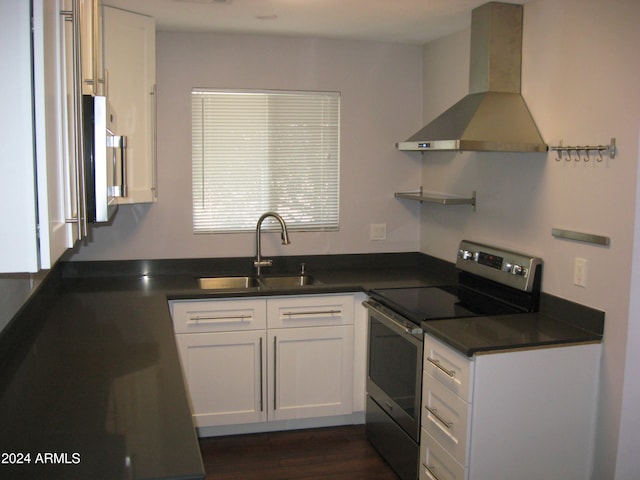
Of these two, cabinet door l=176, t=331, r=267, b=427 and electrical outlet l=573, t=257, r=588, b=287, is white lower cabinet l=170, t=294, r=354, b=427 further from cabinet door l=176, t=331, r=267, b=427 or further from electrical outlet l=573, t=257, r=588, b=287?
electrical outlet l=573, t=257, r=588, b=287

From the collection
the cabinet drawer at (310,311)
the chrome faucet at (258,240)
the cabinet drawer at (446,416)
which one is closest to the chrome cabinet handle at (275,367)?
the cabinet drawer at (310,311)

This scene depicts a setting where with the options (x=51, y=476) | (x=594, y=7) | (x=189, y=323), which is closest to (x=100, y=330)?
(x=189, y=323)

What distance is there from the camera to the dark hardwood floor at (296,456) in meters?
3.24

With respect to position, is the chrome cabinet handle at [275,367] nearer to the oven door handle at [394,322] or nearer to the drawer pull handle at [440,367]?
the oven door handle at [394,322]

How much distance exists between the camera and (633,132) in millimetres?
2361

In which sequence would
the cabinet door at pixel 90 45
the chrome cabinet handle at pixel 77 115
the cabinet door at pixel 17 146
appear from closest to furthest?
1. the cabinet door at pixel 17 146
2. the chrome cabinet handle at pixel 77 115
3. the cabinet door at pixel 90 45

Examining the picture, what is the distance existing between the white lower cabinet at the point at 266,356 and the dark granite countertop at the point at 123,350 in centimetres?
11

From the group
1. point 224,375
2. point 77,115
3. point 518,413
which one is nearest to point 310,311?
point 224,375

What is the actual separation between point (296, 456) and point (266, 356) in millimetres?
561

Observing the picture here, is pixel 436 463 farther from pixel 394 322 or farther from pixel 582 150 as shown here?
pixel 582 150

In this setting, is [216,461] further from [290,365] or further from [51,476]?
[51,476]

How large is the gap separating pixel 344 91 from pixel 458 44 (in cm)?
78

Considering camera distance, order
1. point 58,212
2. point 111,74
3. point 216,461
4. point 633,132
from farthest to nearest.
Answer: point 216,461, point 111,74, point 633,132, point 58,212

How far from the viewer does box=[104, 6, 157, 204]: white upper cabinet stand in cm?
314
